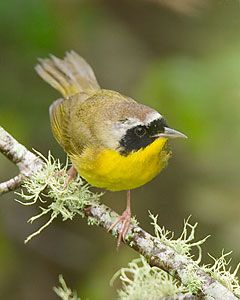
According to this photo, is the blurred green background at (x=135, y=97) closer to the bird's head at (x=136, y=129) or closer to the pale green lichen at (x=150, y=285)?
the bird's head at (x=136, y=129)

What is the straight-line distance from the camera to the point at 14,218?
19.5ft

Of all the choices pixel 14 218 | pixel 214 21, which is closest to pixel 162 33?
pixel 214 21

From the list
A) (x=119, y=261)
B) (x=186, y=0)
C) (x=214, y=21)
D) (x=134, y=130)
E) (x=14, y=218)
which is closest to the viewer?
(x=134, y=130)

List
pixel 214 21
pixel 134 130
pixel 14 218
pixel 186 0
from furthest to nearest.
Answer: pixel 214 21, pixel 14 218, pixel 186 0, pixel 134 130

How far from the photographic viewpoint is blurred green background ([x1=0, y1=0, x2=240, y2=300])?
4605 millimetres

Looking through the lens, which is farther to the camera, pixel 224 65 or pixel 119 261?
pixel 119 261

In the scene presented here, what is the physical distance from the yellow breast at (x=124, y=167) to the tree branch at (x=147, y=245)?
14.3 inches

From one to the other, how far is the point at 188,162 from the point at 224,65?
6.00 ft

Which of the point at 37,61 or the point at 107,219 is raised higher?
the point at 37,61

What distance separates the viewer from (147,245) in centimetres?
313

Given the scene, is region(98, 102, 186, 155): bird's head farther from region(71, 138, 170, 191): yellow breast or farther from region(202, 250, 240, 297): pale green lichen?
region(202, 250, 240, 297): pale green lichen

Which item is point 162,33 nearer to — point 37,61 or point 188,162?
point 188,162

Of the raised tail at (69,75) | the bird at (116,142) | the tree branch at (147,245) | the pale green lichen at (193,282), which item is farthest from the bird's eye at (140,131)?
the raised tail at (69,75)

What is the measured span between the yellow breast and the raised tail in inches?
40.5
